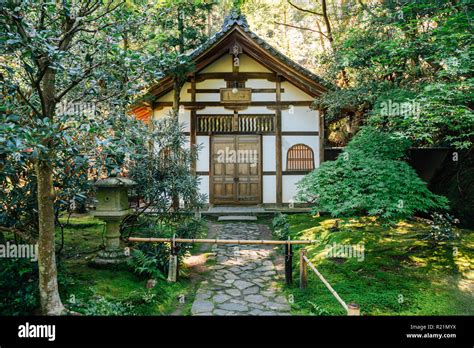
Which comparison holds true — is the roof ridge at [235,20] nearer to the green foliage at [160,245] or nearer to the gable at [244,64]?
the gable at [244,64]

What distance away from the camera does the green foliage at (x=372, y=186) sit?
5.89 meters

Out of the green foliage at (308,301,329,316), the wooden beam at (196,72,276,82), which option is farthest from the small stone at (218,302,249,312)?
the wooden beam at (196,72,276,82)

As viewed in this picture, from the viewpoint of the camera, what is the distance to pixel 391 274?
20.5ft

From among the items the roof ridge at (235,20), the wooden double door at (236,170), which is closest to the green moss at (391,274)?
the wooden double door at (236,170)

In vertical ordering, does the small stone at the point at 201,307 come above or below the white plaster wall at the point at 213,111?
below

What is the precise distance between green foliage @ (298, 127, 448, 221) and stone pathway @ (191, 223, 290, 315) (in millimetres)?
1833

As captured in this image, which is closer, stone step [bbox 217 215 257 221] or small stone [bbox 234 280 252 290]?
small stone [bbox 234 280 252 290]

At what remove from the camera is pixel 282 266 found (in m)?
7.04

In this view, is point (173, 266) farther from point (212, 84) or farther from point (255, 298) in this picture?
point (212, 84)

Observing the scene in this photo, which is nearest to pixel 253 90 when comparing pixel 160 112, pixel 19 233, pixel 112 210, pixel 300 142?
pixel 300 142

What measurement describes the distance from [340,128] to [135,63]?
44.2 ft

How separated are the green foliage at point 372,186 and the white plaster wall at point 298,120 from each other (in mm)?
4954

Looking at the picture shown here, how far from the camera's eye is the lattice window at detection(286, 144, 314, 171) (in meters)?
12.3

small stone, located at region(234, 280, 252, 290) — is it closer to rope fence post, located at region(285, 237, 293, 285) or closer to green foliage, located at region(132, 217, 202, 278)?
rope fence post, located at region(285, 237, 293, 285)
